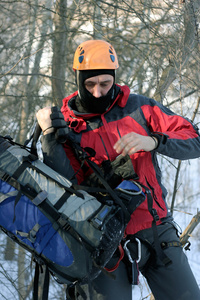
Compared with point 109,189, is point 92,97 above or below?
above

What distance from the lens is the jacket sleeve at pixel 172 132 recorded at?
86.9 inches

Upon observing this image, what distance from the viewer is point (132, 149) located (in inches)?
80.5

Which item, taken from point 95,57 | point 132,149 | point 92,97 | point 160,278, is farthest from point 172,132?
point 160,278

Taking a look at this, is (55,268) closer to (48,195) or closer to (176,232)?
(48,195)

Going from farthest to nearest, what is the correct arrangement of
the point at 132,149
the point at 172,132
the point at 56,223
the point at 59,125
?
the point at 172,132
the point at 59,125
the point at 132,149
the point at 56,223

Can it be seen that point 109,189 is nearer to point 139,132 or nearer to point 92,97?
point 139,132

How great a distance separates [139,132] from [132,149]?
317 mm

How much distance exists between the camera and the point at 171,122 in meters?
2.37

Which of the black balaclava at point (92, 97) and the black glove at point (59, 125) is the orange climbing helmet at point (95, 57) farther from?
the black glove at point (59, 125)

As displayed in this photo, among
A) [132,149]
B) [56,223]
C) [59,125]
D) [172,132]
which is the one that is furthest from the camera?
[172,132]

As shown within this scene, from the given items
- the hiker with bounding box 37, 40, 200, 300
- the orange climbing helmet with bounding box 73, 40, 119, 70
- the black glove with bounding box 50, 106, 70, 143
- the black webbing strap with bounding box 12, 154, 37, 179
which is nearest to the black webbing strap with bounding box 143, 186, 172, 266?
Answer: the hiker with bounding box 37, 40, 200, 300

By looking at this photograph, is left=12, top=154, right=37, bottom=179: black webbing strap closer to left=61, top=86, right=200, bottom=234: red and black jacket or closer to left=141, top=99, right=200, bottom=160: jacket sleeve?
left=61, top=86, right=200, bottom=234: red and black jacket

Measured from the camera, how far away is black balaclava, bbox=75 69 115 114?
2371 mm

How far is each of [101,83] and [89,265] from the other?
1.18 meters
